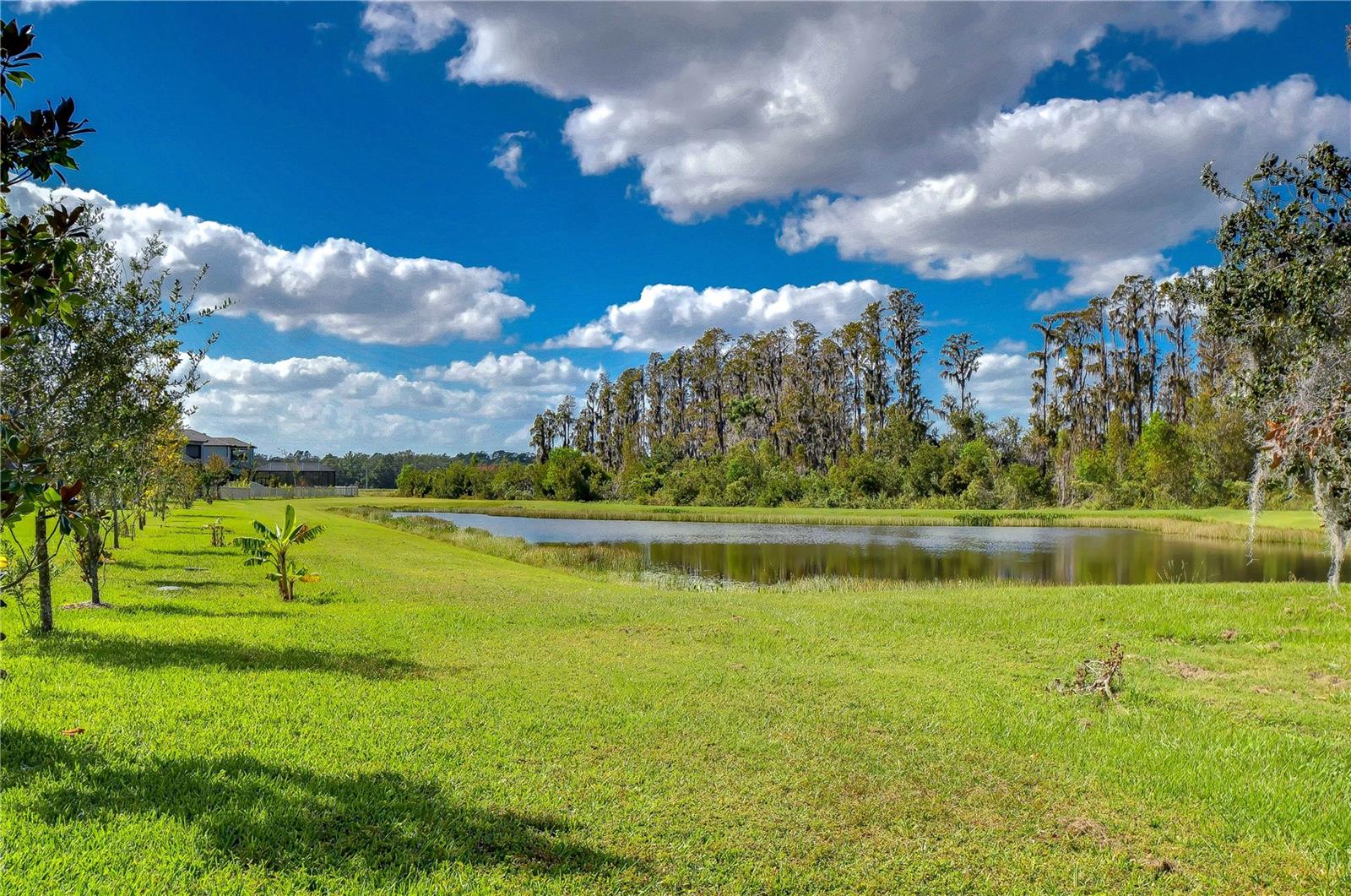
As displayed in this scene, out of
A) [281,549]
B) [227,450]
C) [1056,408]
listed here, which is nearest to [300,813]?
[281,549]

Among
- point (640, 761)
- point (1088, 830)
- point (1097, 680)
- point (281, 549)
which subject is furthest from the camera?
point (281, 549)

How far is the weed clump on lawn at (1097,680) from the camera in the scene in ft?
28.7

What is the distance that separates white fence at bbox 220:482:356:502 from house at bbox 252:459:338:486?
46.2 ft

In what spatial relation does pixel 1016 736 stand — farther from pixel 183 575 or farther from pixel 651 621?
pixel 183 575

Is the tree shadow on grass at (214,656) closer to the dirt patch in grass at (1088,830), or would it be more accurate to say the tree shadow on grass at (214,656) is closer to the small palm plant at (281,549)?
the small palm plant at (281,549)

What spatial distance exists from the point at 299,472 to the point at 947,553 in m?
116

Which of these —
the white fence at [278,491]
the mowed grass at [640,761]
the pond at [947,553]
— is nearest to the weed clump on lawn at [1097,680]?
the mowed grass at [640,761]

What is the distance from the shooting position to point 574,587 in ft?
59.9

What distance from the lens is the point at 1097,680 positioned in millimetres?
8875

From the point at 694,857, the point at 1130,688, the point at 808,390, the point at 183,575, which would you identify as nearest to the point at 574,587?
the point at 183,575

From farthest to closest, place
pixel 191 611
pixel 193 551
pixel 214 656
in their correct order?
1. pixel 193 551
2. pixel 191 611
3. pixel 214 656

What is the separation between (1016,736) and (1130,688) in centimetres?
312

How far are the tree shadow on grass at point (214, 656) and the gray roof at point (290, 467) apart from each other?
122195mm

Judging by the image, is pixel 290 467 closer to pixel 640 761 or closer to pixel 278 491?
pixel 278 491
